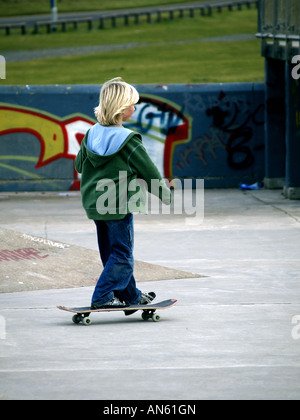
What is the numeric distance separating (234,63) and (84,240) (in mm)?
21535

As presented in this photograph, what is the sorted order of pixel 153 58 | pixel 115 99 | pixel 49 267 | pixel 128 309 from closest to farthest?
pixel 115 99 < pixel 128 309 < pixel 49 267 < pixel 153 58

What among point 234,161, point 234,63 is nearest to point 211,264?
point 234,161

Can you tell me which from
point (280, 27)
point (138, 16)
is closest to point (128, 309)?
point (280, 27)

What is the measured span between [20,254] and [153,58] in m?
24.6

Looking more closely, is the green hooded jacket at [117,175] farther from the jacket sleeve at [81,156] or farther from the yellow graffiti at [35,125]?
the yellow graffiti at [35,125]

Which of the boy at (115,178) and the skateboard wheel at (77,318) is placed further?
the skateboard wheel at (77,318)

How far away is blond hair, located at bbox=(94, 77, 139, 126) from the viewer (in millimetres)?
5895

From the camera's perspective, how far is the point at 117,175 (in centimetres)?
598

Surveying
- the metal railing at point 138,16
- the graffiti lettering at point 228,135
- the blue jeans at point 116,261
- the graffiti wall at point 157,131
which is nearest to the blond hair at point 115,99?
the blue jeans at point 116,261

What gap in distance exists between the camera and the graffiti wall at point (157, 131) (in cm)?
1495

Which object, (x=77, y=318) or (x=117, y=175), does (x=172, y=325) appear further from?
(x=117, y=175)

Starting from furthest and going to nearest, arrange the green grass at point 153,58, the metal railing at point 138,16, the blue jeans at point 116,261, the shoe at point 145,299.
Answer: the metal railing at point 138,16 → the green grass at point 153,58 → the shoe at point 145,299 → the blue jeans at point 116,261

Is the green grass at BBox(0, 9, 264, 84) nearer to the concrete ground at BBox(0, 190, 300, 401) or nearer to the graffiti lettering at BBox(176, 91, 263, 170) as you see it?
the graffiti lettering at BBox(176, 91, 263, 170)
